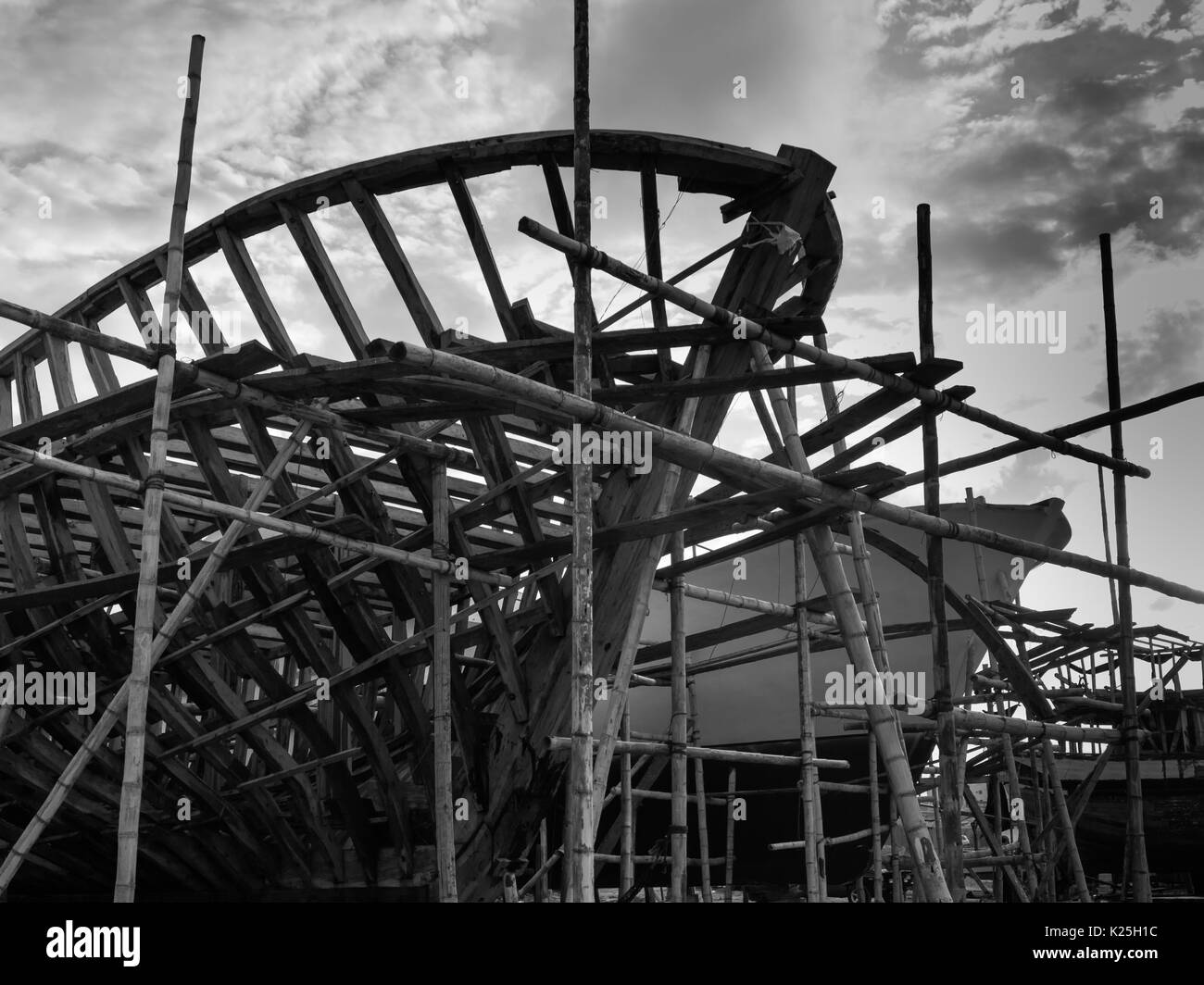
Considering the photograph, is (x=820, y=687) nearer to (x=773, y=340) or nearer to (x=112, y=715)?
(x=773, y=340)

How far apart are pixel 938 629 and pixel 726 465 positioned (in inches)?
83.9

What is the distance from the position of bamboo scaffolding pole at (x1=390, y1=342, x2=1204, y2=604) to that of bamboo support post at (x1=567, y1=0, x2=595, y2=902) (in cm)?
23

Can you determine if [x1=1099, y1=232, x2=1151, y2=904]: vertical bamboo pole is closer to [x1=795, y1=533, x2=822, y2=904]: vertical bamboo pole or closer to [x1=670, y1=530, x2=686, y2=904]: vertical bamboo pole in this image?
[x1=795, y1=533, x2=822, y2=904]: vertical bamboo pole

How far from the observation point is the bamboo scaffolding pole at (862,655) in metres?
8.28

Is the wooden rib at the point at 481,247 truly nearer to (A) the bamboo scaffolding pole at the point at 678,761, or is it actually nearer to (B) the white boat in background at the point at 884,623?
(A) the bamboo scaffolding pole at the point at 678,761

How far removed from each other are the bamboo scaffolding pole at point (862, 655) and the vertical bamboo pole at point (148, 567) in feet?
12.9

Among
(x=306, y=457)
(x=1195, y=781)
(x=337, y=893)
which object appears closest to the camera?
(x=337, y=893)

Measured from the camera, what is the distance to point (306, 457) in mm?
13266

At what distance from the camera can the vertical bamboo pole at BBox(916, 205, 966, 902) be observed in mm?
8914

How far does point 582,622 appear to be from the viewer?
7.08 m

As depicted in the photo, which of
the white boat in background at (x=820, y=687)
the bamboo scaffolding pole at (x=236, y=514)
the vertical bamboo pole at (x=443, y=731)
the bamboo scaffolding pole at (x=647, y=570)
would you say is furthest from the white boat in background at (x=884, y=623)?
the bamboo scaffolding pole at (x=236, y=514)

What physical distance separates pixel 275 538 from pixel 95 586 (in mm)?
1361
